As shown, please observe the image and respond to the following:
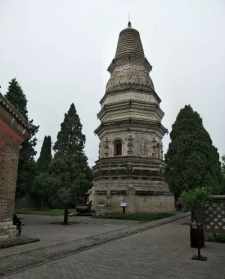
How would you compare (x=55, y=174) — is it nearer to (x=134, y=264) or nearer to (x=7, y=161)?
(x=7, y=161)

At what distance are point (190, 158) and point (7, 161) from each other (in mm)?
13196

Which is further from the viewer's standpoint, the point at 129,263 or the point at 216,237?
the point at 216,237

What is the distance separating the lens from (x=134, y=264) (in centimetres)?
750

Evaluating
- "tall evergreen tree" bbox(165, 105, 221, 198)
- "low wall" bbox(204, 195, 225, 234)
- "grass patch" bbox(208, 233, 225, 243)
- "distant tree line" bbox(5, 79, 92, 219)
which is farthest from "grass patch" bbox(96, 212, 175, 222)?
"low wall" bbox(204, 195, 225, 234)

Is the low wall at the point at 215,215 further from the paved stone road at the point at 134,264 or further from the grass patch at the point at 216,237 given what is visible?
the paved stone road at the point at 134,264

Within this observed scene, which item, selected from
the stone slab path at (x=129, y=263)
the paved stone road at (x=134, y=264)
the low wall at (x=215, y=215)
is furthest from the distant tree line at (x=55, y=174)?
the low wall at (x=215, y=215)

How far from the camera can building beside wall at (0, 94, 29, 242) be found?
417 inches

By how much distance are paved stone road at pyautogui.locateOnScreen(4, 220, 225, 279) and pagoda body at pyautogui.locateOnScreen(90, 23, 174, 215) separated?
13.2 m

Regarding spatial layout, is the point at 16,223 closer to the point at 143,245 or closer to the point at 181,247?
the point at 143,245

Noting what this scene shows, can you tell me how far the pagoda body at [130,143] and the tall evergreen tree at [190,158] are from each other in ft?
12.5

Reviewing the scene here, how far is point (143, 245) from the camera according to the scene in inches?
416

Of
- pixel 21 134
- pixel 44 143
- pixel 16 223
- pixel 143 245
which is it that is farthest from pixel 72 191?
pixel 44 143

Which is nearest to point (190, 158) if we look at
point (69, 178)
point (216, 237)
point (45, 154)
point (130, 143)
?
point (130, 143)

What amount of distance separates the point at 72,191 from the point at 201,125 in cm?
1142
